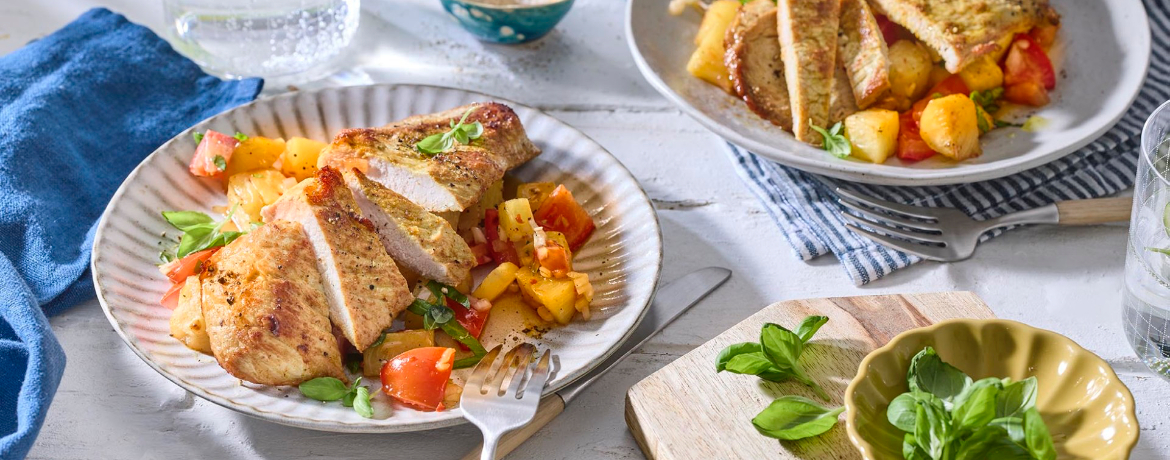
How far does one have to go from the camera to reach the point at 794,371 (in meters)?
2.37

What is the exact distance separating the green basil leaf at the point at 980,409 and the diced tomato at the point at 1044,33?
2163mm

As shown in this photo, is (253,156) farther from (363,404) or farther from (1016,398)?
(1016,398)

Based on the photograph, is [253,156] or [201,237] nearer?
[201,237]

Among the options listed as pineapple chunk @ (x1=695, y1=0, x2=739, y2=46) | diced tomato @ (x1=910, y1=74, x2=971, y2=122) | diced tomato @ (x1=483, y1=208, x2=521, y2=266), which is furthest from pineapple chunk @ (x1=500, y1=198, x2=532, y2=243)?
diced tomato @ (x1=910, y1=74, x2=971, y2=122)

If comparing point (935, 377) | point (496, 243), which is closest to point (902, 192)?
point (935, 377)

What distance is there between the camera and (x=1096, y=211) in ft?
10.3

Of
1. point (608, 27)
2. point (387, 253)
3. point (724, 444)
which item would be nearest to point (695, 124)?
point (608, 27)

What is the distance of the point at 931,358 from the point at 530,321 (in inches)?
43.0

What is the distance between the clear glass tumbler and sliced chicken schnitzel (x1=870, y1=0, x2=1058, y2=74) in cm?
82

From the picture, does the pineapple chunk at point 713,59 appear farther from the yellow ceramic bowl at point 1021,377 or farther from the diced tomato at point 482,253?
the yellow ceramic bowl at point 1021,377

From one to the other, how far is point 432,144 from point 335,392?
912 mm

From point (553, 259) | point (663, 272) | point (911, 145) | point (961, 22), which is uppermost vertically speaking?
point (961, 22)

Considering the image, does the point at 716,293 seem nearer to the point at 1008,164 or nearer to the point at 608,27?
the point at 1008,164

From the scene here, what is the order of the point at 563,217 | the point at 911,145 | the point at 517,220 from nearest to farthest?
1. the point at 517,220
2. the point at 563,217
3. the point at 911,145
